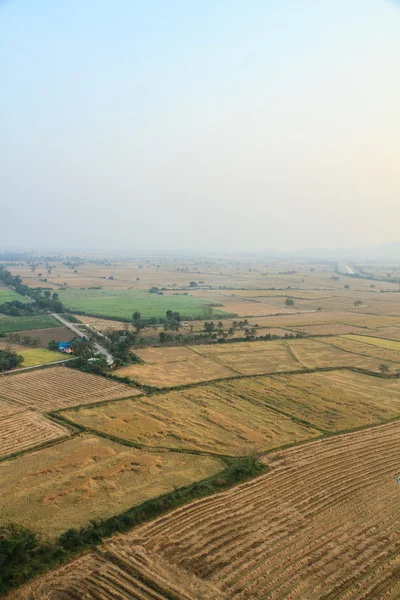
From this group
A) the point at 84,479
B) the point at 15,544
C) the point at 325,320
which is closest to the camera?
the point at 15,544

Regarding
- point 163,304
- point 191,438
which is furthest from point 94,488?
point 163,304

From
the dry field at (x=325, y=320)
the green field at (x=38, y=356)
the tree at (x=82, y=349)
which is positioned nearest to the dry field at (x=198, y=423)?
the tree at (x=82, y=349)

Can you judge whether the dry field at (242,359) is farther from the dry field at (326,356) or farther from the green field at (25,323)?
the green field at (25,323)

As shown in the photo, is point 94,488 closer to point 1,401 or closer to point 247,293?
point 1,401

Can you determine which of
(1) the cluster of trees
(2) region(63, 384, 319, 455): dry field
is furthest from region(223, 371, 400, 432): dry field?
(1) the cluster of trees

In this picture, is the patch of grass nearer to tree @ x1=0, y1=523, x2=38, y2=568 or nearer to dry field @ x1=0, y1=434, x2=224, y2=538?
dry field @ x1=0, y1=434, x2=224, y2=538

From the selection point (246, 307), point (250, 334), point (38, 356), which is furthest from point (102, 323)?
point (246, 307)

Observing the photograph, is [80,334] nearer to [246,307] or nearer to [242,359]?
[242,359]
